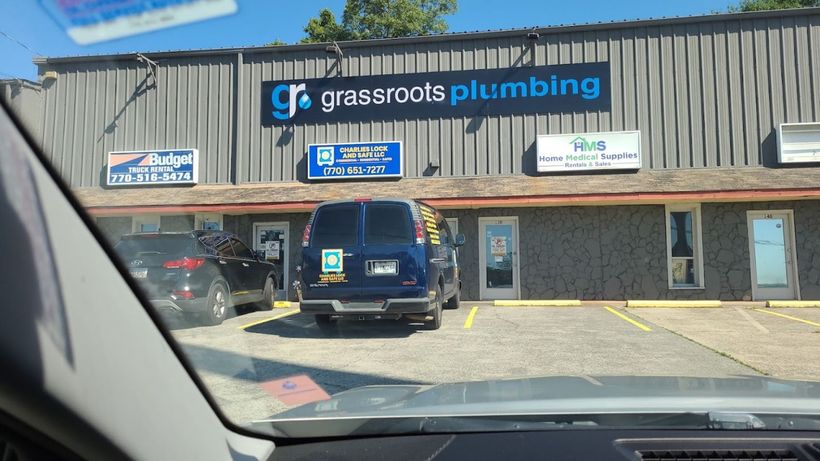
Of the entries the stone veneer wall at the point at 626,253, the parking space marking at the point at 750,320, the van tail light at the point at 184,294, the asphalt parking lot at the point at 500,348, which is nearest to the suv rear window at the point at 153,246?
the van tail light at the point at 184,294

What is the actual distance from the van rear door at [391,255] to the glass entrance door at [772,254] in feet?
35.6

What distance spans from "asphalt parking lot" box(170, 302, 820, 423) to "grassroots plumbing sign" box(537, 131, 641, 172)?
5.18 m

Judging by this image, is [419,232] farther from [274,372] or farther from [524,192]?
[524,192]

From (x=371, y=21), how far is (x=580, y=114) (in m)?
20.4

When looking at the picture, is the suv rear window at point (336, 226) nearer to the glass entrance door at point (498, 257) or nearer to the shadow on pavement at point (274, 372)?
the shadow on pavement at point (274, 372)

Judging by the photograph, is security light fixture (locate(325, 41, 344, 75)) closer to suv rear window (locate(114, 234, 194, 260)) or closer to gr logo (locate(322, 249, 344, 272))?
gr logo (locate(322, 249, 344, 272))

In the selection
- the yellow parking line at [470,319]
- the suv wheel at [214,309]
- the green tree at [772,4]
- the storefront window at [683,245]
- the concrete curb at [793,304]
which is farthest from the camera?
the green tree at [772,4]

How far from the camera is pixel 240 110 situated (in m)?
17.8

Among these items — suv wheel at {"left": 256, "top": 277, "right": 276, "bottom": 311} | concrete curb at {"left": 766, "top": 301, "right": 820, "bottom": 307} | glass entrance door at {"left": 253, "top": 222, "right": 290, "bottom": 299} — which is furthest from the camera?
glass entrance door at {"left": 253, "top": 222, "right": 290, "bottom": 299}

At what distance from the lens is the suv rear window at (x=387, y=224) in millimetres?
9195

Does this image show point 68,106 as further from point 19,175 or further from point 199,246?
point 199,246

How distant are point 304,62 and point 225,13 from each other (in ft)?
54.5

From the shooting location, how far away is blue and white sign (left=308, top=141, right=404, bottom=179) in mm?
17203

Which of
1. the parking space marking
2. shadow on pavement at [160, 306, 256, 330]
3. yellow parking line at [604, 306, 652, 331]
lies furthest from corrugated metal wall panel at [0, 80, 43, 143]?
the parking space marking
